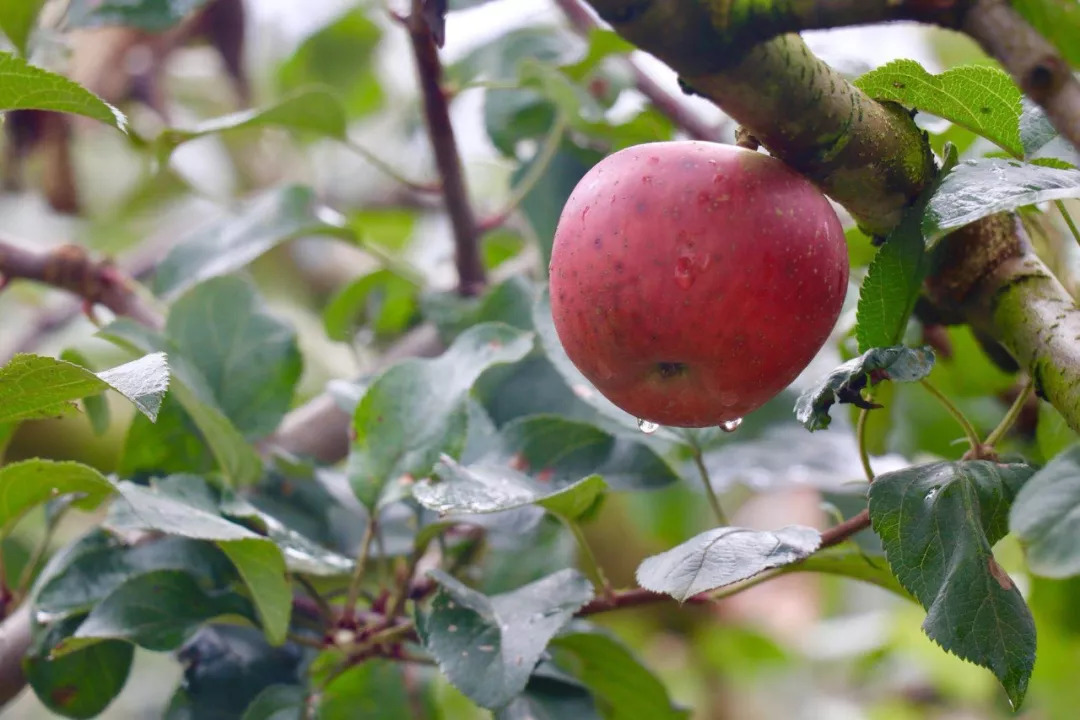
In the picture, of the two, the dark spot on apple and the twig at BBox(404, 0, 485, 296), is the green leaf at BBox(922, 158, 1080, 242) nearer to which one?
the dark spot on apple

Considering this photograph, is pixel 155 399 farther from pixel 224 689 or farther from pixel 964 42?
pixel 964 42

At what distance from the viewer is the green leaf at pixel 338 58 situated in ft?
4.45

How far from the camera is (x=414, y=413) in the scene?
0.61 meters

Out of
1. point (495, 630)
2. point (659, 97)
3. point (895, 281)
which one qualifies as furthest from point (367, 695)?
point (659, 97)

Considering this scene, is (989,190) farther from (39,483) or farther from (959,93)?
(39,483)

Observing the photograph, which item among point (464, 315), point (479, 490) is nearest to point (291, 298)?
point (464, 315)

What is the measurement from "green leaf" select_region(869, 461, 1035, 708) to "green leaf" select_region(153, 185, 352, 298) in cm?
50

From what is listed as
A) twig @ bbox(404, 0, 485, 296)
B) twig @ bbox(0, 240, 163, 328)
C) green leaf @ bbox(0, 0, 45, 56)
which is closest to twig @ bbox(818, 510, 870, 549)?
twig @ bbox(404, 0, 485, 296)

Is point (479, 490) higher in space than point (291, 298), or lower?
higher

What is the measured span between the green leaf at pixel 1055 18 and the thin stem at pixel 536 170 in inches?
18.2

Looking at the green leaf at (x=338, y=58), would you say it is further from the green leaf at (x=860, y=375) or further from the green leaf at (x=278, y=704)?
the green leaf at (x=860, y=375)

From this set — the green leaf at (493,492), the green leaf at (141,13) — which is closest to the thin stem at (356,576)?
Answer: the green leaf at (493,492)

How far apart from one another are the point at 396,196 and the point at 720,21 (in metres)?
1.41

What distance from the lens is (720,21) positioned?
1.08ft
